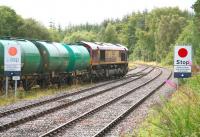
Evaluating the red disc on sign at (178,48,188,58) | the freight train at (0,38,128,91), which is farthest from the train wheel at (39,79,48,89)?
the red disc on sign at (178,48,188,58)

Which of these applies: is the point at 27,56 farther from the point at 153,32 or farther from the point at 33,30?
the point at 153,32

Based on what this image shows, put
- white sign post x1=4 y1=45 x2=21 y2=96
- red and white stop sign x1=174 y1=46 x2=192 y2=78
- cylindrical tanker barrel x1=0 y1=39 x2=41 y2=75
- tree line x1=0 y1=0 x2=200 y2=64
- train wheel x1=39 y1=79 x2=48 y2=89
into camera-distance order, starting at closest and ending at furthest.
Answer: red and white stop sign x1=174 y1=46 x2=192 y2=78, white sign post x1=4 y1=45 x2=21 y2=96, cylindrical tanker barrel x1=0 y1=39 x2=41 y2=75, train wheel x1=39 y1=79 x2=48 y2=89, tree line x1=0 y1=0 x2=200 y2=64

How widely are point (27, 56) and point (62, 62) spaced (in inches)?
231

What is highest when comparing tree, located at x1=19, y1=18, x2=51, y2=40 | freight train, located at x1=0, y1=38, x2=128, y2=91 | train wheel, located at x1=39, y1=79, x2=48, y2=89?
tree, located at x1=19, y1=18, x2=51, y2=40

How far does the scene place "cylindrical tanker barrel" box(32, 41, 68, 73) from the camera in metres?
29.8

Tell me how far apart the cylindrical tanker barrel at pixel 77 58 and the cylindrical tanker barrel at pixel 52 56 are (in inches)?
40.4

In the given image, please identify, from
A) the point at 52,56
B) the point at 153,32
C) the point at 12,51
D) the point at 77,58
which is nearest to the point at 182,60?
the point at 12,51

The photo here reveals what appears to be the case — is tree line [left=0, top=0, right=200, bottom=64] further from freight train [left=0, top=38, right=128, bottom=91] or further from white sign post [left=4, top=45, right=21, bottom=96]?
white sign post [left=4, top=45, right=21, bottom=96]

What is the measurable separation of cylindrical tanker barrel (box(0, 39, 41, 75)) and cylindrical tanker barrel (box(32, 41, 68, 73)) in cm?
125

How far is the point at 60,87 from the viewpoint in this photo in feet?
108

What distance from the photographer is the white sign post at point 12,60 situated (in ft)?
79.2

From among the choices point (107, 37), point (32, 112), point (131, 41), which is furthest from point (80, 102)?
point (131, 41)

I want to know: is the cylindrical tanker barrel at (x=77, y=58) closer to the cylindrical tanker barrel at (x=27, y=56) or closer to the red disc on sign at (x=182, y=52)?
the cylindrical tanker barrel at (x=27, y=56)

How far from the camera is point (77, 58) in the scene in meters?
35.4
